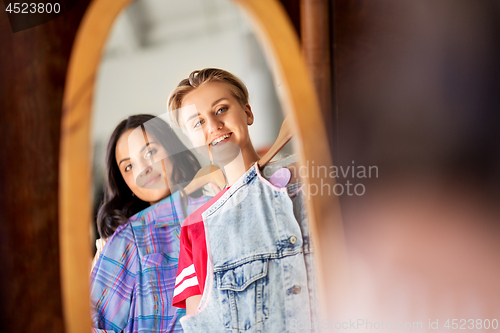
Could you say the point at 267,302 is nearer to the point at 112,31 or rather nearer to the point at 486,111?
the point at 112,31

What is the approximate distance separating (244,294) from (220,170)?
154mm

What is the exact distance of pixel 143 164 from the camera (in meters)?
0.36

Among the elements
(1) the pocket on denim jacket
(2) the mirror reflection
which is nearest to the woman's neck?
(2) the mirror reflection

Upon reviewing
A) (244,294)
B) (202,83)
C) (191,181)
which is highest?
(202,83)

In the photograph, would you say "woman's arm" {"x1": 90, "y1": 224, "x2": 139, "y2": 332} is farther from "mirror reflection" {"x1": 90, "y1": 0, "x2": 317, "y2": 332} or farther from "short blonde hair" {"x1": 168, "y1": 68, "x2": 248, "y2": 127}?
"short blonde hair" {"x1": 168, "y1": 68, "x2": 248, "y2": 127}

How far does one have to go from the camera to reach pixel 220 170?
0.38 meters

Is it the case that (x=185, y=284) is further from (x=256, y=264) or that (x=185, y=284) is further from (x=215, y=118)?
(x=215, y=118)

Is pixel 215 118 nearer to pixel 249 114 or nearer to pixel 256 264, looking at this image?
pixel 249 114

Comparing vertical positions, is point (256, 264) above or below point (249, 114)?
below

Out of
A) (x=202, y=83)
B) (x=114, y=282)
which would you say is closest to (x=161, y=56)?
(x=202, y=83)

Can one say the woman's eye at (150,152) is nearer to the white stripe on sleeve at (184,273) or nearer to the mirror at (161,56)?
the mirror at (161,56)

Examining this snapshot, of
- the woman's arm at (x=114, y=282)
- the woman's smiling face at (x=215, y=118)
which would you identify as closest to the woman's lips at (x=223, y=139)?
the woman's smiling face at (x=215, y=118)

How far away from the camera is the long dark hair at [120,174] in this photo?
0.34m

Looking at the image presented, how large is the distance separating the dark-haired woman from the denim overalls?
0.04m
